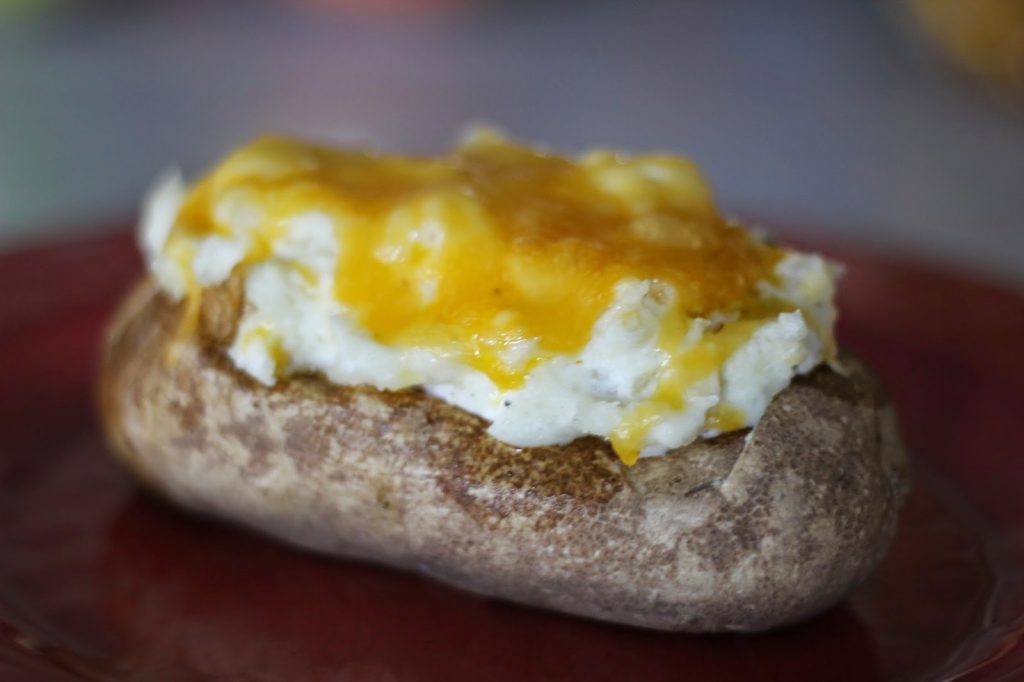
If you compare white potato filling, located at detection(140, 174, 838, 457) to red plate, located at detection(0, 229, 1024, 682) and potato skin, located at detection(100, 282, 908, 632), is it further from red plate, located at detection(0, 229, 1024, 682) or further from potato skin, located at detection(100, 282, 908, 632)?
red plate, located at detection(0, 229, 1024, 682)

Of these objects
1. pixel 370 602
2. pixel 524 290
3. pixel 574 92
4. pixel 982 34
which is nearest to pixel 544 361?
pixel 524 290

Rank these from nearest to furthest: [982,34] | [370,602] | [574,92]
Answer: [370,602] < [982,34] < [574,92]

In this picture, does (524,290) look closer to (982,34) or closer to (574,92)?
(982,34)

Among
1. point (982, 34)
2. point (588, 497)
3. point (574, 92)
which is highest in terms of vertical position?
point (982, 34)

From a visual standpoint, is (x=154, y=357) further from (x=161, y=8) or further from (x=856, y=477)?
(x=161, y=8)

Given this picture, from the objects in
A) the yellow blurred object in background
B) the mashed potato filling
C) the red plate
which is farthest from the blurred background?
the mashed potato filling
